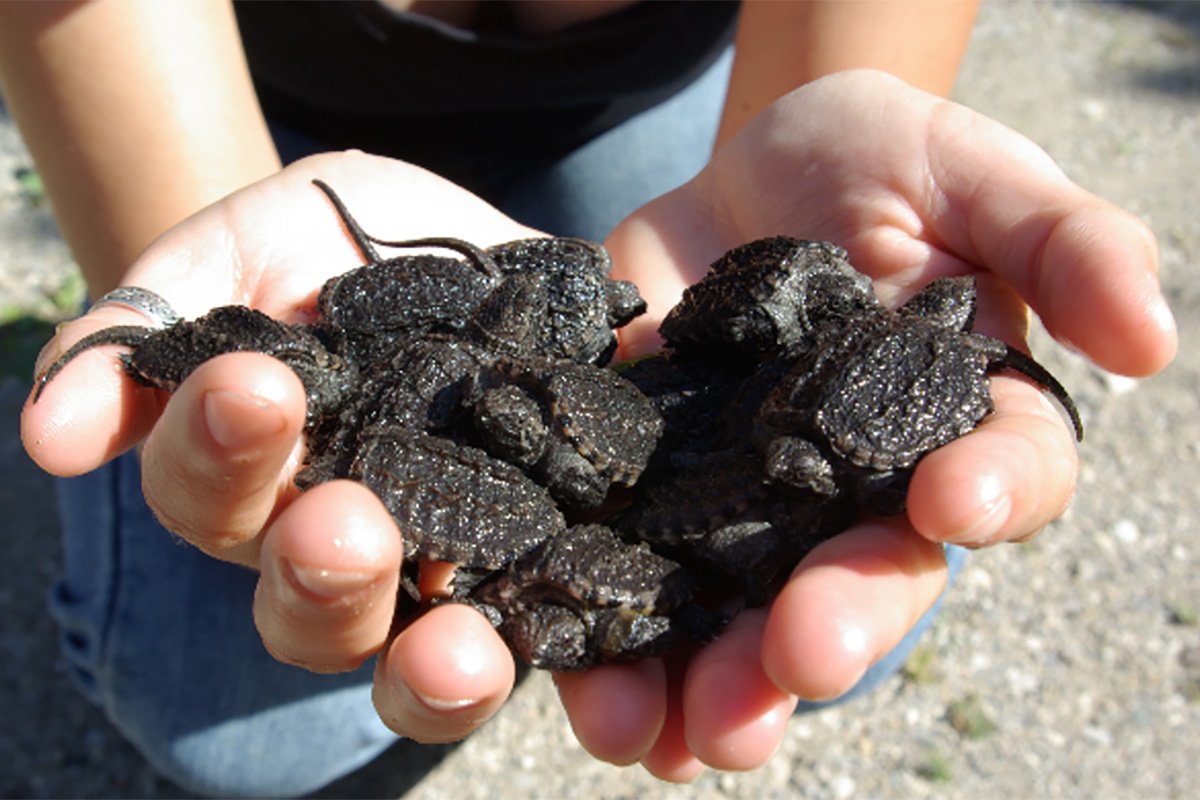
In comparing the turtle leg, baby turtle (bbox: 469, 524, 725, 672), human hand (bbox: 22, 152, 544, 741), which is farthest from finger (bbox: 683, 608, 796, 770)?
the turtle leg

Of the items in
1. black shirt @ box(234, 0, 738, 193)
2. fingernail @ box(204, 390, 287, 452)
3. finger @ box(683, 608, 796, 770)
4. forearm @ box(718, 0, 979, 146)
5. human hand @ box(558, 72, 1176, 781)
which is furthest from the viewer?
black shirt @ box(234, 0, 738, 193)

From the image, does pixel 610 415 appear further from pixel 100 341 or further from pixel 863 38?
pixel 863 38

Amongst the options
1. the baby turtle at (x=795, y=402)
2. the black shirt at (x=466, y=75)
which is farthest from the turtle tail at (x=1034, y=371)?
the black shirt at (x=466, y=75)

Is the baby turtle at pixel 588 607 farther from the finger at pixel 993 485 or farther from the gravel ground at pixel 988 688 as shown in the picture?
the gravel ground at pixel 988 688

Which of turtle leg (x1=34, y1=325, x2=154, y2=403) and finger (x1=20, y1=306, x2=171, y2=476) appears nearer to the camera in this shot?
finger (x1=20, y1=306, x2=171, y2=476)

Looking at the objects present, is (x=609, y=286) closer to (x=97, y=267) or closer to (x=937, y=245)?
(x=937, y=245)

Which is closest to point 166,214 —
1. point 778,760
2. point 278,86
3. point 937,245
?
point 278,86

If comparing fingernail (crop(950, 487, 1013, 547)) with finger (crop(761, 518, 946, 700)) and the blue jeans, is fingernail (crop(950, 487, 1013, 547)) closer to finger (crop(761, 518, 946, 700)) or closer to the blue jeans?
finger (crop(761, 518, 946, 700))
